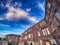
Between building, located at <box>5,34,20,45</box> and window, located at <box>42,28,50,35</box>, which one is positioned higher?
building, located at <box>5,34,20,45</box>

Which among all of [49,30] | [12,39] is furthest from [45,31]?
[12,39]

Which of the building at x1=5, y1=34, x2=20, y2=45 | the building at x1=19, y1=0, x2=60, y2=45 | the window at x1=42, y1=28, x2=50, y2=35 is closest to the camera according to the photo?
the building at x1=19, y1=0, x2=60, y2=45

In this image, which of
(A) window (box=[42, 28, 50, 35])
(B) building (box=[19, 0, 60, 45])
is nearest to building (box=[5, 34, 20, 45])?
(B) building (box=[19, 0, 60, 45])

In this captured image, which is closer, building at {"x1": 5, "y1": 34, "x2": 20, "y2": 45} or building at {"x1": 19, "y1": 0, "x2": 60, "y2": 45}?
building at {"x1": 19, "y1": 0, "x2": 60, "y2": 45}

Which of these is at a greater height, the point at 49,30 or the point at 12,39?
the point at 12,39

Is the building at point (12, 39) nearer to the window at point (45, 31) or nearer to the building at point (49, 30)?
the building at point (49, 30)

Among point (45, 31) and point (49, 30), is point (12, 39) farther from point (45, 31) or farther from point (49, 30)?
point (49, 30)

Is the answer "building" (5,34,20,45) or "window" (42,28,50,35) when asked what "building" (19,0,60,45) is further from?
"building" (5,34,20,45)

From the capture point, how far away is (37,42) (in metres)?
27.6

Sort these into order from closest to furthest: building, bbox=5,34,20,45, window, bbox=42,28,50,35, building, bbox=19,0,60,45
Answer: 1. building, bbox=19,0,60,45
2. window, bbox=42,28,50,35
3. building, bbox=5,34,20,45

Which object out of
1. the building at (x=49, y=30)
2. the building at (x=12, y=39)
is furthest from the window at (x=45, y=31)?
the building at (x=12, y=39)

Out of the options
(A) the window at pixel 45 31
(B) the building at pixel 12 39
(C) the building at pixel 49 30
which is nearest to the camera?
(C) the building at pixel 49 30

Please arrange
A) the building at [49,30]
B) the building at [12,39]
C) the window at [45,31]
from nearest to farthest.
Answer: the building at [49,30]
the window at [45,31]
the building at [12,39]

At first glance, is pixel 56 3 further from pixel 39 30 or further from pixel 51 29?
pixel 39 30
